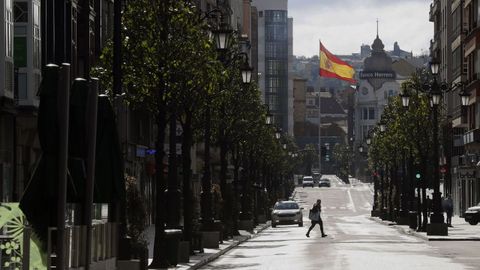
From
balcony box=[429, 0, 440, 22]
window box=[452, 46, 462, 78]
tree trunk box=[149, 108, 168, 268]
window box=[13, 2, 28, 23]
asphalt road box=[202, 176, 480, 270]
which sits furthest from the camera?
balcony box=[429, 0, 440, 22]

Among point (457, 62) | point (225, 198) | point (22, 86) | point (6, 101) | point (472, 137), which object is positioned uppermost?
point (457, 62)

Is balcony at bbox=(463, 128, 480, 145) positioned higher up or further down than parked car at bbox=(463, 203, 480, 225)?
higher up

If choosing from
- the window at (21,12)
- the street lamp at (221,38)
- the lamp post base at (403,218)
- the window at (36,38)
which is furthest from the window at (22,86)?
the lamp post base at (403,218)

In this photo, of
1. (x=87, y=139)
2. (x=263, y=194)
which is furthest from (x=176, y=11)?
(x=263, y=194)

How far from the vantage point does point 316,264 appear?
1379 inches

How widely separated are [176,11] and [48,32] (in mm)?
12866

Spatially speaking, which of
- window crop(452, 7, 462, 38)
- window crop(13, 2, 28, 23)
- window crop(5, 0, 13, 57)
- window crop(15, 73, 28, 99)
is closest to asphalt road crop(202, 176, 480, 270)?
window crop(15, 73, 28, 99)

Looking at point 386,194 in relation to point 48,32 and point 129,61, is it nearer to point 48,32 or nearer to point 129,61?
point 48,32

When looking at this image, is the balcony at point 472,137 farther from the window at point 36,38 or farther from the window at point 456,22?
the window at point 36,38

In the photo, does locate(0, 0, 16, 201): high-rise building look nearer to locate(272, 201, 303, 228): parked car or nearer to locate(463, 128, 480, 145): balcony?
locate(272, 201, 303, 228): parked car

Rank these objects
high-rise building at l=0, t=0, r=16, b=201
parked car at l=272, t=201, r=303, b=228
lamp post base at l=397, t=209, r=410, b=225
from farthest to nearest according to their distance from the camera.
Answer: parked car at l=272, t=201, r=303, b=228
lamp post base at l=397, t=209, r=410, b=225
high-rise building at l=0, t=0, r=16, b=201

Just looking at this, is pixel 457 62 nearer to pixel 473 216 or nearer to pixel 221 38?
pixel 473 216

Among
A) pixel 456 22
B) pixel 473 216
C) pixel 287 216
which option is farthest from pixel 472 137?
pixel 456 22

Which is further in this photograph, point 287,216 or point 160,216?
point 287,216
